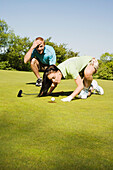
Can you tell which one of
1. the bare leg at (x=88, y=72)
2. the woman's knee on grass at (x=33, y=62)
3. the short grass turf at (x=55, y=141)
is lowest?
the short grass turf at (x=55, y=141)

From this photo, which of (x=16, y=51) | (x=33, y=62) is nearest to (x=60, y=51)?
(x=16, y=51)

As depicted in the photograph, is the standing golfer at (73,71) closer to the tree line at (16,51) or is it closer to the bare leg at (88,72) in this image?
the bare leg at (88,72)

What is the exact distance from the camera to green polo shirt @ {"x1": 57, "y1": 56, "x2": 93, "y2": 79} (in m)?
4.66

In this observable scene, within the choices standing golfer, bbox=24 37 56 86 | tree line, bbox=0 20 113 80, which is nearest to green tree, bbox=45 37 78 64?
tree line, bbox=0 20 113 80

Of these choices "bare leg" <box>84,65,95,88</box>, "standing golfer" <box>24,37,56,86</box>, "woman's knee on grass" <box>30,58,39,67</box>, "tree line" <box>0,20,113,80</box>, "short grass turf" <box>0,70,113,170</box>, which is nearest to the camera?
"short grass turf" <box>0,70,113,170</box>

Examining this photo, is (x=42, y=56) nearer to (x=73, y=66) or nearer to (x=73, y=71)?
(x=73, y=66)

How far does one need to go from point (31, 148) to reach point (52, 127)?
2.21 ft

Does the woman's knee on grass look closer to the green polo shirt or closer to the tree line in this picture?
the green polo shirt

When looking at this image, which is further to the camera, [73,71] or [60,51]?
[60,51]

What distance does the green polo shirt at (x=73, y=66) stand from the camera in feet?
15.3

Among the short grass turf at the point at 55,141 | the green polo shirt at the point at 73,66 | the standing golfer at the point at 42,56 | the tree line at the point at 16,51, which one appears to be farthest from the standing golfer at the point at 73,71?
the tree line at the point at 16,51

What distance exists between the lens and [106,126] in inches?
98.1

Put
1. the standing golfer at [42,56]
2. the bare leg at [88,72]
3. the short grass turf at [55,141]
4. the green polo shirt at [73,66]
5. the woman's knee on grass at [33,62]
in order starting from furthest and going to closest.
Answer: the woman's knee on grass at [33,62] → the standing golfer at [42,56] → the bare leg at [88,72] → the green polo shirt at [73,66] → the short grass turf at [55,141]

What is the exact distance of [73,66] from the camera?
15.6 ft
